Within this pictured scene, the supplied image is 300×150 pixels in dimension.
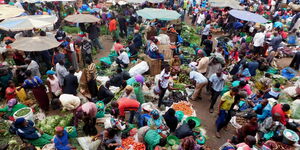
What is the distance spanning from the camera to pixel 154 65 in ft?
26.5

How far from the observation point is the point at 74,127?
5.21 metres

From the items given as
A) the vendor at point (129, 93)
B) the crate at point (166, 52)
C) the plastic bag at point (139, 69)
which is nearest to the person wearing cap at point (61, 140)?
the vendor at point (129, 93)

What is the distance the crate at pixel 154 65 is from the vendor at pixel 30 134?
444 cm

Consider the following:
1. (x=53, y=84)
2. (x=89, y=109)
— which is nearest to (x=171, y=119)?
(x=89, y=109)

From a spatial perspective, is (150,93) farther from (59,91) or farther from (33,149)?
(33,149)

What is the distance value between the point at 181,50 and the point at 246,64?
3489mm

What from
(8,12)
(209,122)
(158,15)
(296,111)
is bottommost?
(209,122)

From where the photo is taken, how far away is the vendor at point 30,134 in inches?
166

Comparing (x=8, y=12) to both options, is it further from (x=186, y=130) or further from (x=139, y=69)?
(x=186, y=130)

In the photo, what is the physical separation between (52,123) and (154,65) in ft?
13.8

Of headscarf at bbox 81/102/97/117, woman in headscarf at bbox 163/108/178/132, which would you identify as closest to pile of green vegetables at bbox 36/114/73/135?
headscarf at bbox 81/102/97/117

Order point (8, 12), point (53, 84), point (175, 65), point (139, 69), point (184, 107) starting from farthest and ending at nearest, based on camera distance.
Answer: point (8, 12), point (175, 65), point (139, 69), point (184, 107), point (53, 84)

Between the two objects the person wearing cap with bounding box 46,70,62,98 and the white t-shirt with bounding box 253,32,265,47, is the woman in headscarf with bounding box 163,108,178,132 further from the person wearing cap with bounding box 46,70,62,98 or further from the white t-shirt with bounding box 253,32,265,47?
the white t-shirt with bounding box 253,32,265,47

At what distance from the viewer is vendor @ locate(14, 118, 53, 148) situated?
4219mm
